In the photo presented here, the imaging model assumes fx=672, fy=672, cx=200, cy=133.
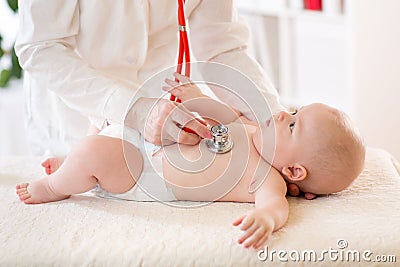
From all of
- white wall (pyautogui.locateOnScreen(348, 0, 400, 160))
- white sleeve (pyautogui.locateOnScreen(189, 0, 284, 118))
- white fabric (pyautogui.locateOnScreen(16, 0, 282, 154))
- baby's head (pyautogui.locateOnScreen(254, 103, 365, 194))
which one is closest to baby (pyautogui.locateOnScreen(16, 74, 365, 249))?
baby's head (pyautogui.locateOnScreen(254, 103, 365, 194))

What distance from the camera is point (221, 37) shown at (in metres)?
1.67

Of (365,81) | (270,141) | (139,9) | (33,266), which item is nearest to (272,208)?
(270,141)

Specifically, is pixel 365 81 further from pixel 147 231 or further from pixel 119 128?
pixel 147 231

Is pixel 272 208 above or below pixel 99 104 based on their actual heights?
below

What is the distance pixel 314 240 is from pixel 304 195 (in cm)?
26

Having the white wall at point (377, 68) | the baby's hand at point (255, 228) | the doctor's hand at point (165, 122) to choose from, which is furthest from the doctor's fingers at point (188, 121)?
the white wall at point (377, 68)

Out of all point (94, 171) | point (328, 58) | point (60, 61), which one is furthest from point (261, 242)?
point (328, 58)

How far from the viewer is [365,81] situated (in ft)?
9.00

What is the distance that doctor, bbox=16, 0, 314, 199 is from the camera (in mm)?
1430

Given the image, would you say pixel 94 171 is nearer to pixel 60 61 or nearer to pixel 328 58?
pixel 60 61

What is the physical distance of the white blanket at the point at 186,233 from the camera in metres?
1.12

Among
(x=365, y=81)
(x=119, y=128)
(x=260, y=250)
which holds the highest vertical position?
(x=119, y=128)

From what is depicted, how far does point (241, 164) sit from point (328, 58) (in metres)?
1.74

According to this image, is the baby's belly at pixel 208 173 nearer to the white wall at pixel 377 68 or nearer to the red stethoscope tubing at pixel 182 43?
the red stethoscope tubing at pixel 182 43
